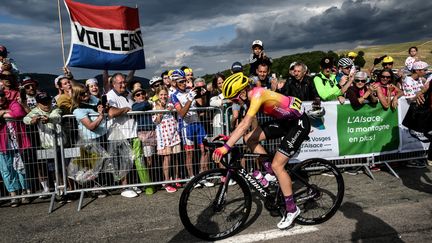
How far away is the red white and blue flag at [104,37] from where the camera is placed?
7020mm

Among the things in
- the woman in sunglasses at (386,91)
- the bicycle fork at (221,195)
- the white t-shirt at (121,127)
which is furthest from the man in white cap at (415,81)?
the white t-shirt at (121,127)

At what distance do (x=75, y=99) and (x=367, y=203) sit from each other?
501 centimetres

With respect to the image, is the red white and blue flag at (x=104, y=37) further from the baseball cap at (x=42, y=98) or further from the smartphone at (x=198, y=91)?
the smartphone at (x=198, y=91)

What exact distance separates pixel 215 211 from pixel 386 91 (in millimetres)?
4657

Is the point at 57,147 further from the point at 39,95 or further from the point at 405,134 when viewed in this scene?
the point at 405,134

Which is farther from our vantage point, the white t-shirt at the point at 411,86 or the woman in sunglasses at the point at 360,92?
the white t-shirt at the point at 411,86

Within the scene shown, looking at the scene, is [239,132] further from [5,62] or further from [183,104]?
[5,62]

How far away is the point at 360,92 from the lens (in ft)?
21.7

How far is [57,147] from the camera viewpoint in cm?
572

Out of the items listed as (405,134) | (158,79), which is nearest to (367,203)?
(405,134)

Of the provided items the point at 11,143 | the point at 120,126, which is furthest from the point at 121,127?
the point at 11,143

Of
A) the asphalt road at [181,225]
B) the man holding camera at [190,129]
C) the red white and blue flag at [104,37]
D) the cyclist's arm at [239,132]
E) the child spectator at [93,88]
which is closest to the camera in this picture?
the cyclist's arm at [239,132]

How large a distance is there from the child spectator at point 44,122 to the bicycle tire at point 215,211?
2.93 meters

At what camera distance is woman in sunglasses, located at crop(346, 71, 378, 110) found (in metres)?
6.46
